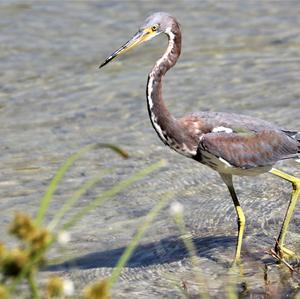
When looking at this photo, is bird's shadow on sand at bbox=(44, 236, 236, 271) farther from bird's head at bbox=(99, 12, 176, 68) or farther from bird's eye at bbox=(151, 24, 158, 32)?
bird's eye at bbox=(151, 24, 158, 32)

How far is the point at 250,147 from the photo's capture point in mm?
5758

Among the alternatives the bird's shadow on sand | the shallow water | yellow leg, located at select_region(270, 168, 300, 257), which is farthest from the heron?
the shallow water

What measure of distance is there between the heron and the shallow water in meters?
0.52

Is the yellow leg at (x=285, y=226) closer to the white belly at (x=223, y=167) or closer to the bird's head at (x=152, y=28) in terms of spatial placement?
the white belly at (x=223, y=167)

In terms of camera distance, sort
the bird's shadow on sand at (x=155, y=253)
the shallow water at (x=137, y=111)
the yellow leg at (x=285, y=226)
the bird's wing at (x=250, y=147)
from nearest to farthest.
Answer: the bird's wing at (x=250, y=147), the yellow leg at (x=285, y=226), the bird's shadow on sand at (x=155, y=253), the shallow water at (x=137, y=111)

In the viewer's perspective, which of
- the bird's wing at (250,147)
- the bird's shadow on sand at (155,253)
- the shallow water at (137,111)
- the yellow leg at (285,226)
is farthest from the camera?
the shallow water at (137,111)

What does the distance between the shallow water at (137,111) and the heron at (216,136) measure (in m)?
0.52

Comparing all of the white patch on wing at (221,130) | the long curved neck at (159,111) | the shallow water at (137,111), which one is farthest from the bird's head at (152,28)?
the shallow water at (137,111)

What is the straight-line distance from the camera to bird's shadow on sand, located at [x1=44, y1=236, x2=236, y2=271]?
19.0 feet

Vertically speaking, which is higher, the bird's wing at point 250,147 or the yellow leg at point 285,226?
the bird's wing at point 250,147

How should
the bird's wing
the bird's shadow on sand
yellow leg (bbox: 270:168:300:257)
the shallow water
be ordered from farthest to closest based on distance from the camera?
the shallow water < the bird's shadow on sand < yellow leg (bbox: 270:168:300:257) < the bird's wing

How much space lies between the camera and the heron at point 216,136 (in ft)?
18.2

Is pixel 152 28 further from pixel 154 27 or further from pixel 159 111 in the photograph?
pixel 159 111

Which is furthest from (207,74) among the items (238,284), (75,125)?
(238,284)
